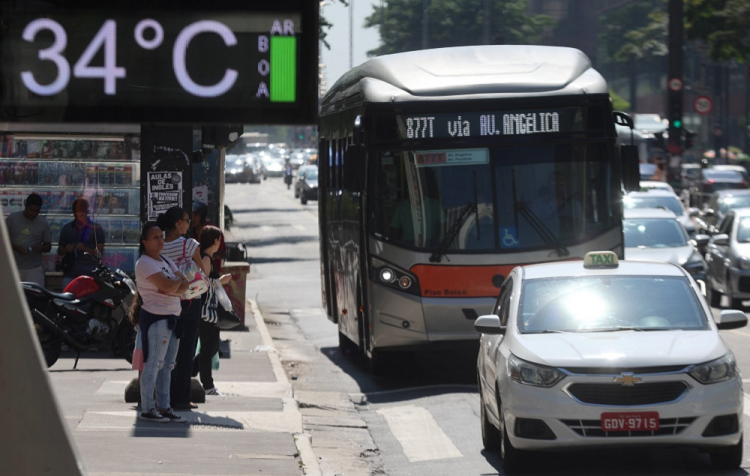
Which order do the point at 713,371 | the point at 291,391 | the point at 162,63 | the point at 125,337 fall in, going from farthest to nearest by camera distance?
the point at 125,337
the point at 291,391
the point at 713,371
the point at 162,63

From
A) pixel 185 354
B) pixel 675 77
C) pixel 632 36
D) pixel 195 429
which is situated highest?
pixel 632 36

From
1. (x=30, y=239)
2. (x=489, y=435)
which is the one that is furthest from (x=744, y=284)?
(x=489, y=435)

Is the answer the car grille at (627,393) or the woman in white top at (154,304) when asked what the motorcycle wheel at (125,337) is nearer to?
the woman in white top at (154,304)

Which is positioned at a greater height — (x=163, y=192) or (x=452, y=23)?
(x=452, y=23)

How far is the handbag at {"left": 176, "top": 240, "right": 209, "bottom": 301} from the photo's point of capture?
36.4 feet

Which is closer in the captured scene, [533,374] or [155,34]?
[155,34]

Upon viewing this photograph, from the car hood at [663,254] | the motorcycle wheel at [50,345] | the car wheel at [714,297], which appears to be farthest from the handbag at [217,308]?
the car wheel at [714,297]

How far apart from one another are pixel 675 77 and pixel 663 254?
20.0m

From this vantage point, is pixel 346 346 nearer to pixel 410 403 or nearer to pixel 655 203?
pixel 410 403

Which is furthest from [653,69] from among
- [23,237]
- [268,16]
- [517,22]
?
[268,16]

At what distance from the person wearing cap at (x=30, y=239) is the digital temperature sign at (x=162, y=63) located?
9821 mm

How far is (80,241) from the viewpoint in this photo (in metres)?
16.3

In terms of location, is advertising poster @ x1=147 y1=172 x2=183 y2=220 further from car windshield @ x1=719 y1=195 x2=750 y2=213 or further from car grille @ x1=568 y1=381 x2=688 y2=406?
car windshield @ x1=719 y1=195 x2=750 y2=213

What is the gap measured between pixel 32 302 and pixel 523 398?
678 cm
